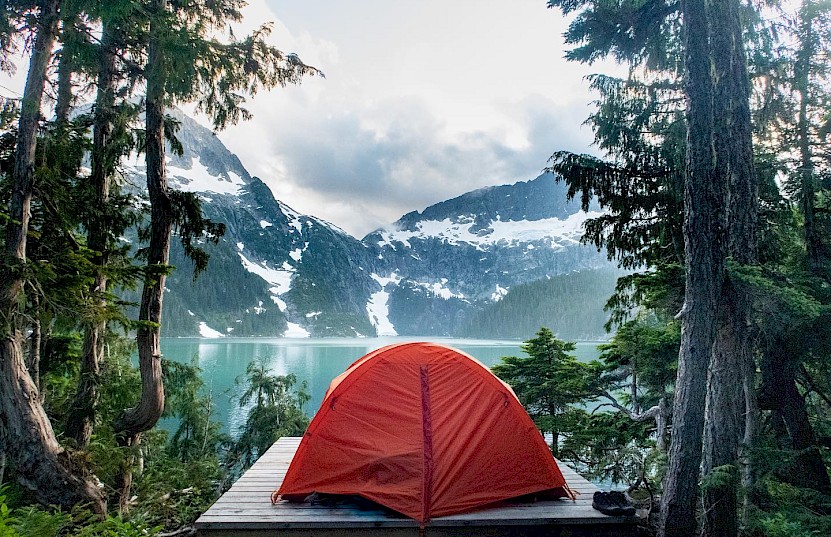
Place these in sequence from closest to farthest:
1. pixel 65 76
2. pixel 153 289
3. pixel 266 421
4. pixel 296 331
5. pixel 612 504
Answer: pixel 612 504, pixel 153 289, pixel 65 76, pixel 266 421, pixel 296 331

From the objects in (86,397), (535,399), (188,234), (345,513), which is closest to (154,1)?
(188,234)

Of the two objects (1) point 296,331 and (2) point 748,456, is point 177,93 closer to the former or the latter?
(2) point 748,456

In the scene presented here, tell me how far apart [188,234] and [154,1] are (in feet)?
10.5

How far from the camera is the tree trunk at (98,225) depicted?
6570 millimetres

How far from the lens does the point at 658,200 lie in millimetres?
6938

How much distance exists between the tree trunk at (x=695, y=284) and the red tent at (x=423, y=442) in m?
1.09

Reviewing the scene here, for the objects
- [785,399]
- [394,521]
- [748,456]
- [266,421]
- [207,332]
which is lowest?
[266,421]

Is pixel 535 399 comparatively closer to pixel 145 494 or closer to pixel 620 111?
pixel 620 111

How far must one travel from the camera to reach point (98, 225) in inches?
267

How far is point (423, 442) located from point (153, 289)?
14.8 ft

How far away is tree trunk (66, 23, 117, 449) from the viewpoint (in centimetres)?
657

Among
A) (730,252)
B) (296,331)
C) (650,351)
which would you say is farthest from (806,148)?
(296,331)

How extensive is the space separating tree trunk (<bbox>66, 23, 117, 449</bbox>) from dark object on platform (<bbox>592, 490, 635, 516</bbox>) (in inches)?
245

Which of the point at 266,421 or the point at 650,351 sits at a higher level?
the point at 650,351
